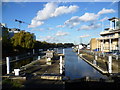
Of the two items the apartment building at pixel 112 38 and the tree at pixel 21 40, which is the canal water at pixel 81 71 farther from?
the apartment building at pixel 112 38

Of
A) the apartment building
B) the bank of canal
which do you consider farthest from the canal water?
the apartment building

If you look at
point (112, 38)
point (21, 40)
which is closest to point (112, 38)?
point (112, 38)

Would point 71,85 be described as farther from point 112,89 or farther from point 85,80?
point 112,89

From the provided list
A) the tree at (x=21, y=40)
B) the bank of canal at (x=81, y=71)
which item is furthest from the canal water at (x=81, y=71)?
the tree at (x=21, y=40)

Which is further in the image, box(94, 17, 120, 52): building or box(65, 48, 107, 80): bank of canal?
box(94, 17, 120, 52): building

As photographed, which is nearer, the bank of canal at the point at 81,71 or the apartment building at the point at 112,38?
the bank of canal at the point at 81,71

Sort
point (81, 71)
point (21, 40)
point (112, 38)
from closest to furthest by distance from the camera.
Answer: point (81, 71) < point (21, 40) < point (112, 38)

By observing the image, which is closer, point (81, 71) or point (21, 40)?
point (81, 71)

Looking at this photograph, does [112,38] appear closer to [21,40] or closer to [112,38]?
[112,38]

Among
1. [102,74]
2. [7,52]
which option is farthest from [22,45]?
[102,74]

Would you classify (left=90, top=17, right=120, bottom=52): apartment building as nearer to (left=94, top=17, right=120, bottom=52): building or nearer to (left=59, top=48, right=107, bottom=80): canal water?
(left=94, top=17, right=120, bottom=52): building

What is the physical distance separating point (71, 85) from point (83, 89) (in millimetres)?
1071

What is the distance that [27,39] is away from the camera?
168 ft

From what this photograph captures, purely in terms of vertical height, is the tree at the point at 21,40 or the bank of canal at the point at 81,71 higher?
the tree at the point at 21,40
